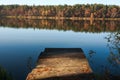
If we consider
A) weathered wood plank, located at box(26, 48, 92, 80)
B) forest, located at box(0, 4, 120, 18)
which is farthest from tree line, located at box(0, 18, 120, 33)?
forest, located at box(0, 4, 120, 18)

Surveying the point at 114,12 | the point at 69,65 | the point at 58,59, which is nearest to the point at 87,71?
the point at 69,65

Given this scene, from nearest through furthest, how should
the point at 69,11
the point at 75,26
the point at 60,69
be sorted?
the point at 60,69 < the point at 75,26 < the point at 69,11

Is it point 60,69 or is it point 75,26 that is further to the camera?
point 75,26

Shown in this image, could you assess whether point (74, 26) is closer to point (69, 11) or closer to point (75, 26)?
point (75, 26)

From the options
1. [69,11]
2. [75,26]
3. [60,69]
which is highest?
[60,69]

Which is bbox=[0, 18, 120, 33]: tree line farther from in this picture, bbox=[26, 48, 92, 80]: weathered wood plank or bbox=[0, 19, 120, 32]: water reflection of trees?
bbox=[26, 48, 92, 80]: weathered wood plank

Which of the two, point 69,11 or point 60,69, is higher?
point 60,69

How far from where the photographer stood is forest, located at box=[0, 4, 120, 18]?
6462 inches

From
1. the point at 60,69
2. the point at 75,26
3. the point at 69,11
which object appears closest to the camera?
the point at 60,69

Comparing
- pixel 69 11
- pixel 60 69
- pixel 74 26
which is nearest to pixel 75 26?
pixel 74 26

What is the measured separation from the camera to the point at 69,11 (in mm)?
175000

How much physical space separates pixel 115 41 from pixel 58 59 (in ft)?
12.4

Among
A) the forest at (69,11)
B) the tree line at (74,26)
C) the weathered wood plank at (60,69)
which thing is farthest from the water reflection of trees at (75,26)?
the forest at (69,11)

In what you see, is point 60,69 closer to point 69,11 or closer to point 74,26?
point 74,26
